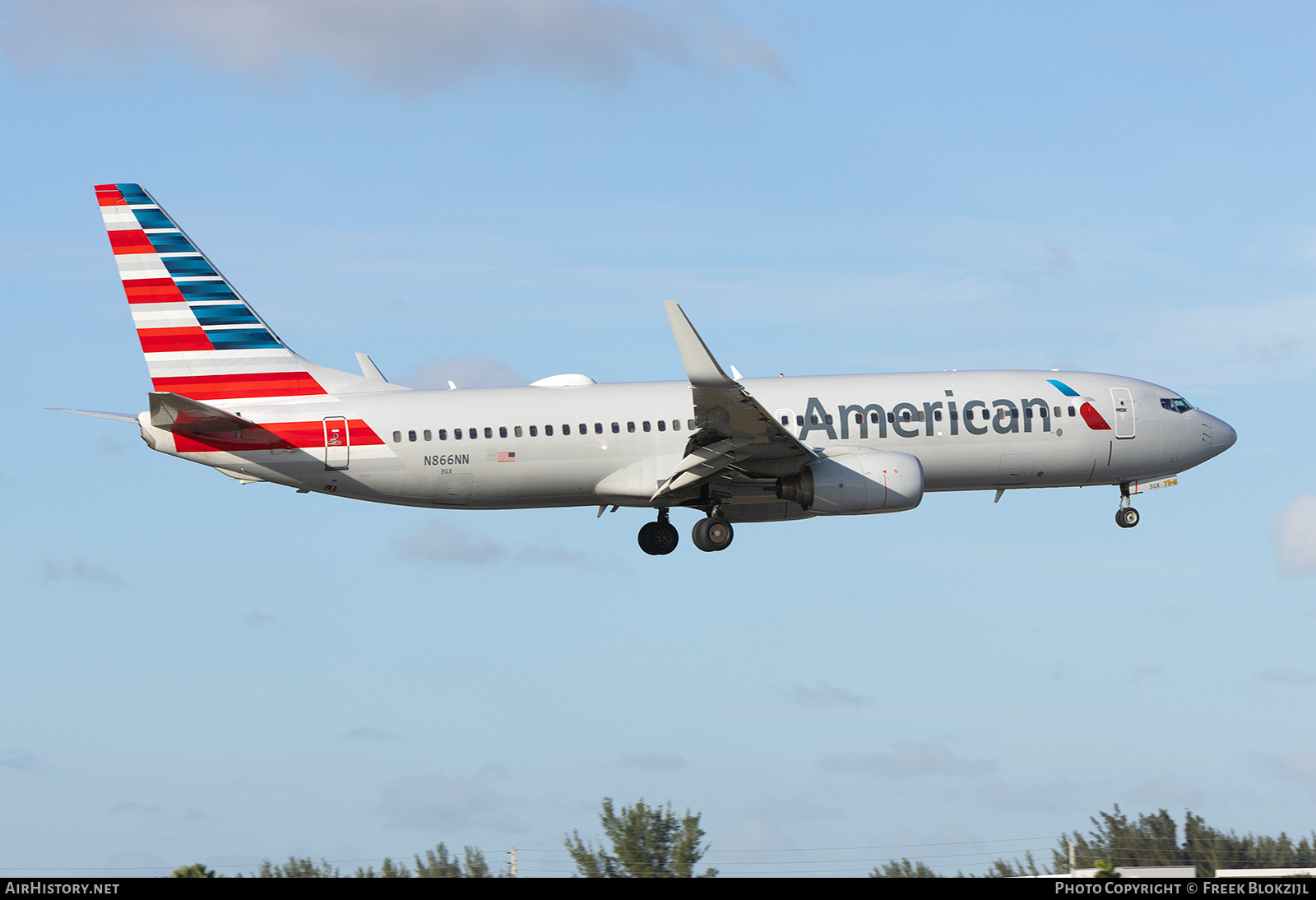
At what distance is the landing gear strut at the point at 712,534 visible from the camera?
4634 cm

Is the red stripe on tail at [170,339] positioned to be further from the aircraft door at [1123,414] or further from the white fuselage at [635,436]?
the aircraft door at [1123,414]

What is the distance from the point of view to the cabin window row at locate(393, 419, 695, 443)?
4412cm

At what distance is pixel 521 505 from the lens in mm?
45438

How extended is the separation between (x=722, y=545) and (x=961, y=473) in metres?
7.59

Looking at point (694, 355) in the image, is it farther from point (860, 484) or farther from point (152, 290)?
point (152, 290)

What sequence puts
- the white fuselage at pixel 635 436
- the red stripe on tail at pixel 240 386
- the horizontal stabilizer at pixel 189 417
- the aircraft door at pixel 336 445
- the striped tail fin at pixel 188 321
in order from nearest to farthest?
the horizontal stabilizer at pixel 189 417 → the aircraft door at pixel 336 445 → the white fuselage at pixel 635 436 → the red stripe on tail at pixel 240 386 → the striped tail fin at pixel 188 321

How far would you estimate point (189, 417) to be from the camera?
139 ft

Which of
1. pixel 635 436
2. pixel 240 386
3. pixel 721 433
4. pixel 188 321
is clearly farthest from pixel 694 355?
pixel 188 321

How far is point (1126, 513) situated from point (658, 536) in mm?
15315

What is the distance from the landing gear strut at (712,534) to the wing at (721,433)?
173 centimetres

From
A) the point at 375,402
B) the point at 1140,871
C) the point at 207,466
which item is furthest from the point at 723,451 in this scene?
the point at 1140,871

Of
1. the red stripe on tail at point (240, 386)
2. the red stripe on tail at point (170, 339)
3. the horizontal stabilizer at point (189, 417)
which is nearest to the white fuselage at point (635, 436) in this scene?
the red stripe on tail at point (240, 386)

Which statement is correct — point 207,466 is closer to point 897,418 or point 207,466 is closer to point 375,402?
point 375,402

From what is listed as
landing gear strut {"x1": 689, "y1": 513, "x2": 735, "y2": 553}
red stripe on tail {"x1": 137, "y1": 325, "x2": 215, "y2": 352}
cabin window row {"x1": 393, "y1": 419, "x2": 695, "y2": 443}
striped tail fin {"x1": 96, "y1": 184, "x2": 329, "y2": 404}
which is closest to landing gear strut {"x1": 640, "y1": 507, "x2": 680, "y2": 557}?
landing gear strut {"x1": 689, "y1": 513, "x2": 735, "y2": 553}
